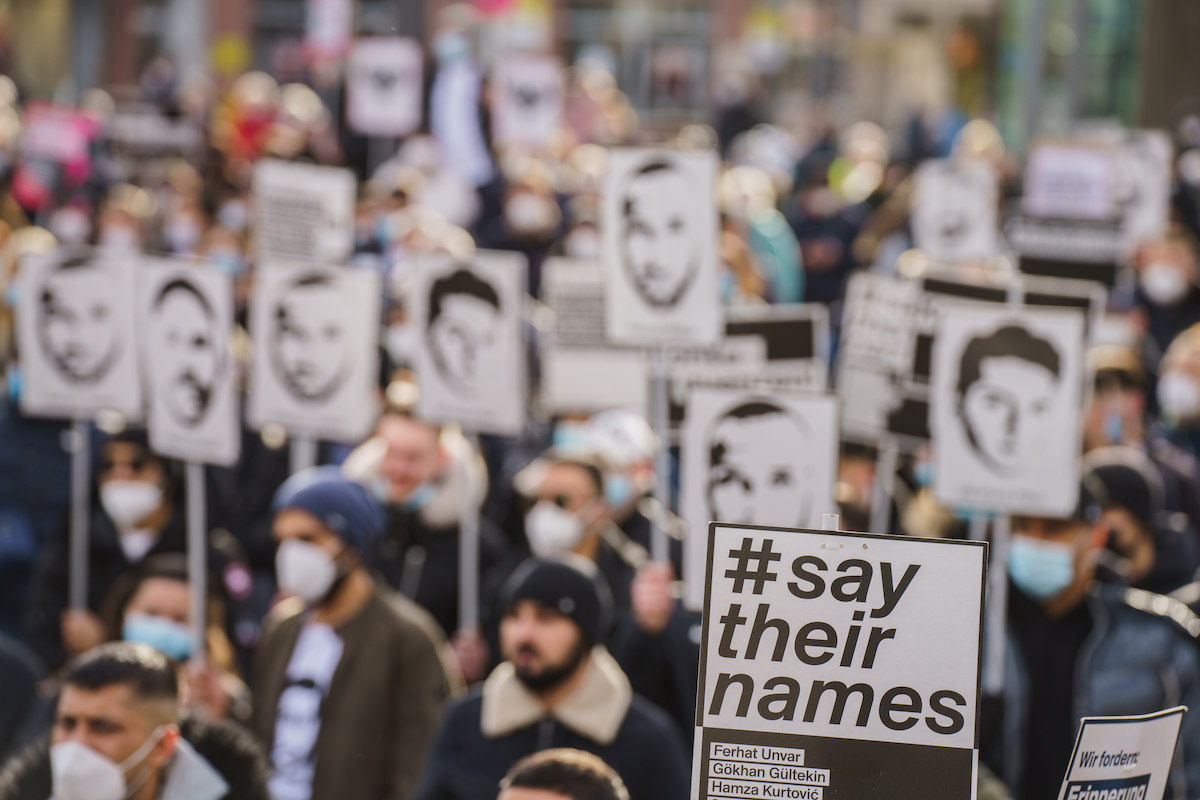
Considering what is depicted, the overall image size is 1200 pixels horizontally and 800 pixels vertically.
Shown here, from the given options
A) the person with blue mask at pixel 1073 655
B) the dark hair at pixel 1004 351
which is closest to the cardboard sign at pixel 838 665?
the person with blue mask at pixel 1073 655

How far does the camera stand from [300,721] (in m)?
5.37

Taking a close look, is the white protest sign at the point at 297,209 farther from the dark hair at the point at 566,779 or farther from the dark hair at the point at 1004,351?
the dark hair at the point at 566,779

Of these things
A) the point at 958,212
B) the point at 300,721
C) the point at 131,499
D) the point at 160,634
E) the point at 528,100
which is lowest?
the point at 300,721

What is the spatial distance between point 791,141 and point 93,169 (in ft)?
33.9


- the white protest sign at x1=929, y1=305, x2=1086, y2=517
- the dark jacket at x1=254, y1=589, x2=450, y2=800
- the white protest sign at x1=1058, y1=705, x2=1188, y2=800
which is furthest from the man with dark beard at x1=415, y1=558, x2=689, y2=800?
the white protest sign at x1=929, y1=305, x2=1086, y2=517

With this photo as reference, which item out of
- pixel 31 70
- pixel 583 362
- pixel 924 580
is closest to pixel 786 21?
pixel 31 70

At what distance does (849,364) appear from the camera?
7215 mm

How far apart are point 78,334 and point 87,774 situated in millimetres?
3459

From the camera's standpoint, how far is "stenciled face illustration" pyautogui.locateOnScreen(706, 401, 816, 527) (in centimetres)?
550

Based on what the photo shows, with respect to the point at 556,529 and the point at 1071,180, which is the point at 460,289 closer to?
the point at 556,529

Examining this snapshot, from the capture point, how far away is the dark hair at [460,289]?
7.41m

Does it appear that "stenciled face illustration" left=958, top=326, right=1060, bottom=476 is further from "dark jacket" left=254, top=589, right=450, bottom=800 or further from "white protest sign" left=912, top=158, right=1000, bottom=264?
"white protest sign" left=912, top=158, right=1000, bottom=264

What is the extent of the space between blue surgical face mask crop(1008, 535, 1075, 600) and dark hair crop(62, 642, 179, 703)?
9.18 ft

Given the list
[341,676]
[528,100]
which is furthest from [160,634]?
[528,100]
